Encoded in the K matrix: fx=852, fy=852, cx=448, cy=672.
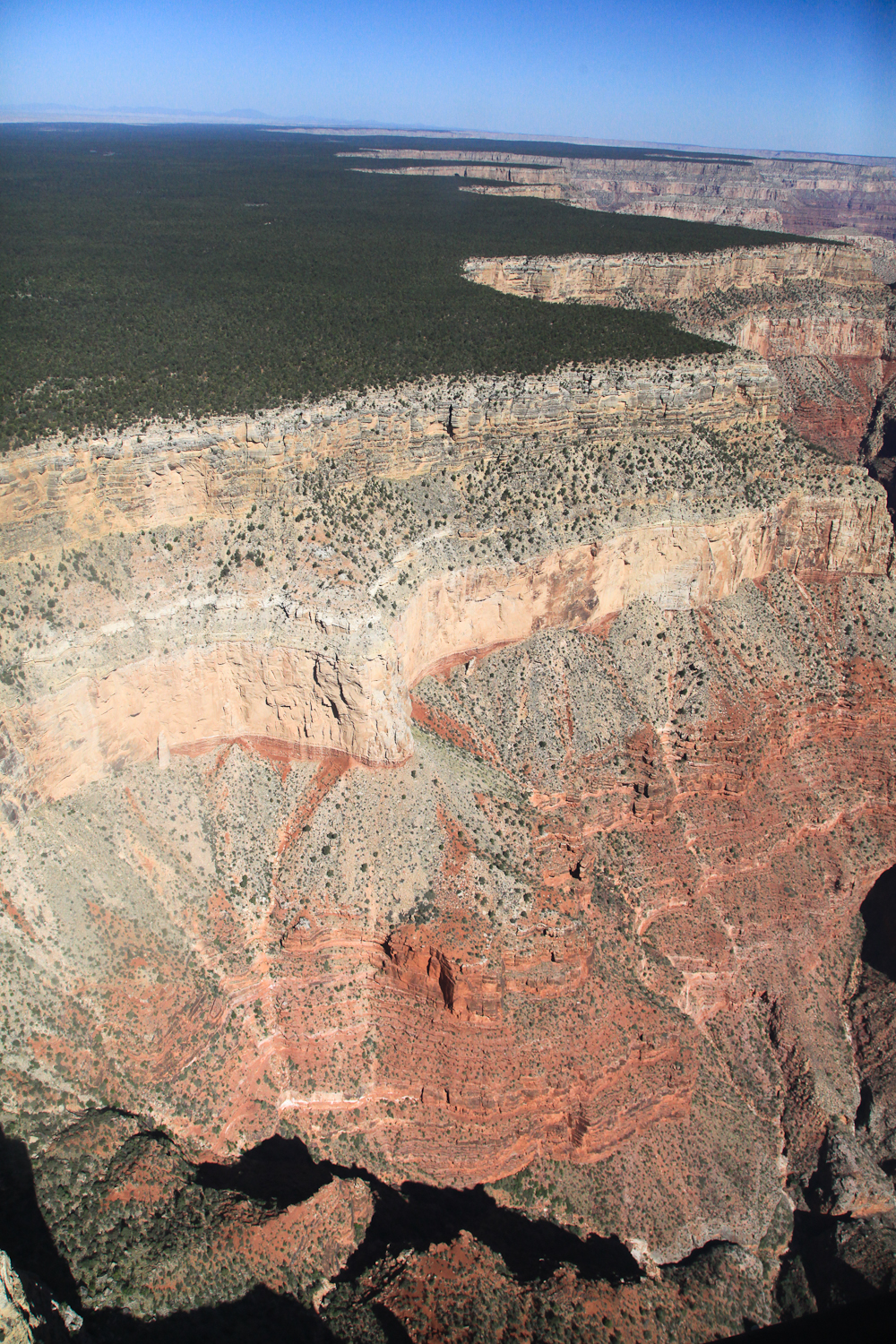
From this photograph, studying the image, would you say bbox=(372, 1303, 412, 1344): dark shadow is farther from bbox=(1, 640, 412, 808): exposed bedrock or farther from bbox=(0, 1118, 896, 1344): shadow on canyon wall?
bbox=(1, 640, 412, 808): exposed bedrock

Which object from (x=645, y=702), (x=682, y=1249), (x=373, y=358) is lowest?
(x=682, y=1249)

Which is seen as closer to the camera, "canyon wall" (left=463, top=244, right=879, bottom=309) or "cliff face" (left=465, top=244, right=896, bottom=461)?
"cliff face" (left=465, top=244, right=896, bottom=461)

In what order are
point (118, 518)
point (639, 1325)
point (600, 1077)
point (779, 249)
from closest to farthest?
point (639, 1325)
point (600, 1077)
point (118, 518)
point (779, 249)

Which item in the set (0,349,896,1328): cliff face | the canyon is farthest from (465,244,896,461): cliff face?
(0,349,896,1328): cliff face

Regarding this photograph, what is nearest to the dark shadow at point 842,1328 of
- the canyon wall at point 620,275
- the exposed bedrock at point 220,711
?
the exposed bedrock at point 220,711

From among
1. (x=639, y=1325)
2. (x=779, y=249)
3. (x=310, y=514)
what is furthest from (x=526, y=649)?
(x=779, y=249)

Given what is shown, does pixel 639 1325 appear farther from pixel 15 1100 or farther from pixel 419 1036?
pixel 15 1100

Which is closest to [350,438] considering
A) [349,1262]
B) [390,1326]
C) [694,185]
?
[349,1262]
